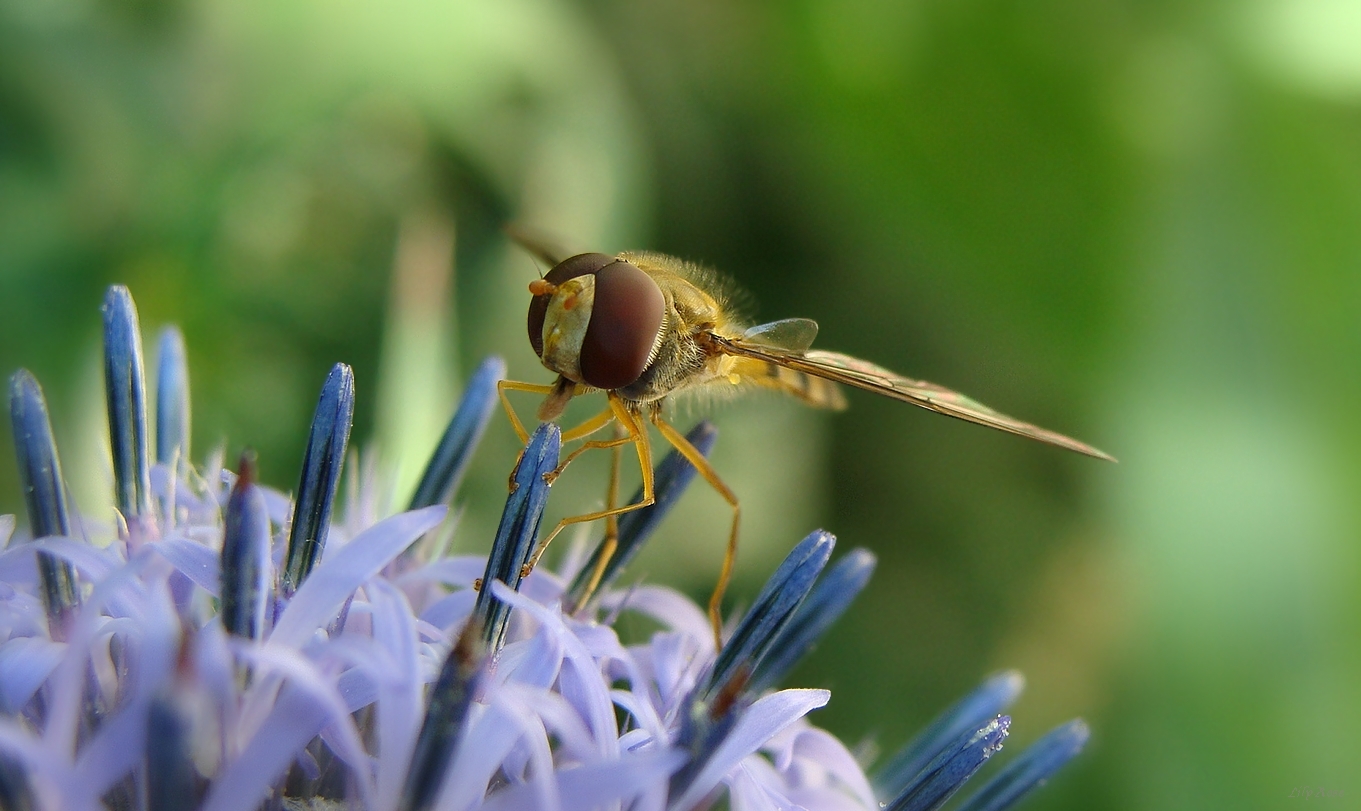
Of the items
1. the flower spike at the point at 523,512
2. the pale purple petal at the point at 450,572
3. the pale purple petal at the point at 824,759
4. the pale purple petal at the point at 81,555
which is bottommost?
the pale purple petal at the point at 824,759

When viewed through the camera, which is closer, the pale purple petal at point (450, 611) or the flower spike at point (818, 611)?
the pale purple petal at point (450, 611)

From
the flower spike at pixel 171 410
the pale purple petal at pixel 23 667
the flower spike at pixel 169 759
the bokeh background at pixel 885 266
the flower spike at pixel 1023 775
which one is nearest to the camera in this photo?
the flower spike at pixel 169 759

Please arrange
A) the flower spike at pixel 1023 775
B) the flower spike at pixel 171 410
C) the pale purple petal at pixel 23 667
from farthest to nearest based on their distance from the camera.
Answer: the flower spike at pixel 171 410, the flower spike at pixel 1023 775, the pale purple petal at pixel 23 667

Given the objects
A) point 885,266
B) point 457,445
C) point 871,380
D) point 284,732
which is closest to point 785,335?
point 871,380

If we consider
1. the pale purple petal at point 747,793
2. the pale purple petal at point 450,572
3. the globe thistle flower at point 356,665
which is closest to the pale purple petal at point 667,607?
the globe thistle flower at point 356,665

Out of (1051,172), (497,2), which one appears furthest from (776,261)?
(497,2)

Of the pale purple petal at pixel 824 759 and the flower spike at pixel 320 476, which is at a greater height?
the flower spike at pixel 320 476

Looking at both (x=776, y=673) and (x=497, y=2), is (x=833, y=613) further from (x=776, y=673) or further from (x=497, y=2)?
(x=497, y=2)

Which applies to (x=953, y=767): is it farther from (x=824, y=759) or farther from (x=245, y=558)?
(x=245, y=558)

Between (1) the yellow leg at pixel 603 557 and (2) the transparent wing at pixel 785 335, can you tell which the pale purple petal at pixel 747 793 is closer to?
(1) the yellow leg at pixel 603 557
